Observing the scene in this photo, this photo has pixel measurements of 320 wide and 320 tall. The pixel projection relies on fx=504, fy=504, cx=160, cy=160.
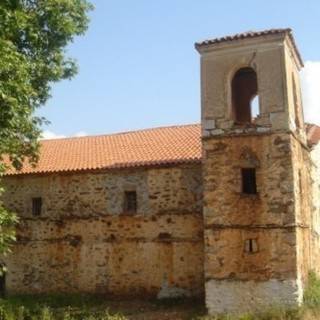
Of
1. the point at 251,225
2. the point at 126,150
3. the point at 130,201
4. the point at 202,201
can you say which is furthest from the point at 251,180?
the point at 126,150

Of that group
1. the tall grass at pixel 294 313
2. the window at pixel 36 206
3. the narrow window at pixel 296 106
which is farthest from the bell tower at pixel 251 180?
the window at pixel 36 206

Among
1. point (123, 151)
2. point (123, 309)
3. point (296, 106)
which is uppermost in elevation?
point (296, 106)

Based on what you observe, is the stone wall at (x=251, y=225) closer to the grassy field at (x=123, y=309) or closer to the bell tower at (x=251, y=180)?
the bell tower at (x=251, y=180)

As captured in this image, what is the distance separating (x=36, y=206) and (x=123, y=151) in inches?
154

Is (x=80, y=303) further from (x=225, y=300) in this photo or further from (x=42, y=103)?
(x=42, y=103)

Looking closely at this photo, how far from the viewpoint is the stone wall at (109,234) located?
16.9 metres

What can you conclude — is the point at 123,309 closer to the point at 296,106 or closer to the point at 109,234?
the point at 109,234

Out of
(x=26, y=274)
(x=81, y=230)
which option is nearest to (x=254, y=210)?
(x=81, y=230)

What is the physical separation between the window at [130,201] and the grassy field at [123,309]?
316cm

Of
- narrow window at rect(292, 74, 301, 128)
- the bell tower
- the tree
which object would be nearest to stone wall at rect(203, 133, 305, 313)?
the bell tower

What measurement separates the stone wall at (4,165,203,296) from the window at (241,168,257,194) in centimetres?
233

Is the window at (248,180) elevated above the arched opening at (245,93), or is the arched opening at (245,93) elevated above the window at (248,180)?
the arched opening at (245,93)

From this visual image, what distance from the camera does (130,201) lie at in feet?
59.0

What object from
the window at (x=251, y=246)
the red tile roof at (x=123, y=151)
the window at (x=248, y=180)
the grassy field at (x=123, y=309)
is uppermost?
the red tile roof at (x=123, y=151)
